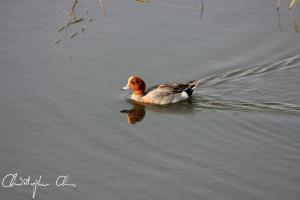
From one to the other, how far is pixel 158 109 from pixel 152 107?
0.71 feet

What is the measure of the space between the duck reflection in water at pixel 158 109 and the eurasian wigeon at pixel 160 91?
122mm

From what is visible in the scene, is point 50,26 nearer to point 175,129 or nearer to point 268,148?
point 175,129

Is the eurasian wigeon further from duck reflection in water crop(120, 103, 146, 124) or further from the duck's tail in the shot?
duck reflection in water crop(120, 103, 146, 124)

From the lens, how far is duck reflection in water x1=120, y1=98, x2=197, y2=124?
43.3 feet

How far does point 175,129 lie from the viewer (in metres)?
12.1

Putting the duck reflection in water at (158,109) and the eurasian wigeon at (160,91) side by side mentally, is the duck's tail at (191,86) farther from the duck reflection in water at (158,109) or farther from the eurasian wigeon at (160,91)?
the duck reflection in water at (158,109)

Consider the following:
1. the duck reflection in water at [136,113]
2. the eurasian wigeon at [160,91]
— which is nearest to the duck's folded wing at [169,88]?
the eurasian wigeon at [160,91]

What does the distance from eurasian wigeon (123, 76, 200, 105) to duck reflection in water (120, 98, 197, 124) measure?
0.40 feet

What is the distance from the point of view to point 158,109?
540 inches

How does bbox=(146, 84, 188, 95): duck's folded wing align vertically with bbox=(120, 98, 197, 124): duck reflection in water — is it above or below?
above

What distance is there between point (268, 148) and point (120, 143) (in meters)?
2.34

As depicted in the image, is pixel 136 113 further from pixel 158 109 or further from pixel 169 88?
pixel 169 88

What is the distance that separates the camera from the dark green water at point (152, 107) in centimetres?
1032

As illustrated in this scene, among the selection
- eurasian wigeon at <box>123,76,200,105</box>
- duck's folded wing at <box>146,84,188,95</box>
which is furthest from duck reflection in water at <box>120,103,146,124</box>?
duck's folded wing at <box>146,84,188,95</box>
